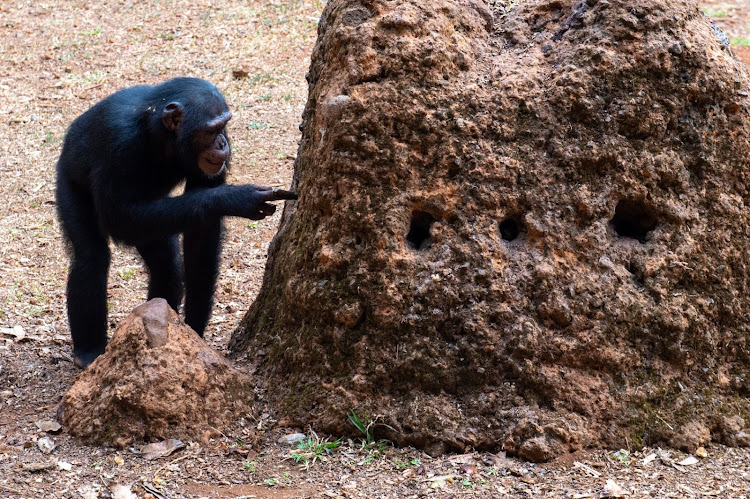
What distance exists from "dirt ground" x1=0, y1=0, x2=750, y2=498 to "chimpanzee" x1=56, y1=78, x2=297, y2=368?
1.46 feet

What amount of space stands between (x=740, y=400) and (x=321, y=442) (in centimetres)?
196

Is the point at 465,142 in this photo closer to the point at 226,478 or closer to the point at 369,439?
the point at 369,439

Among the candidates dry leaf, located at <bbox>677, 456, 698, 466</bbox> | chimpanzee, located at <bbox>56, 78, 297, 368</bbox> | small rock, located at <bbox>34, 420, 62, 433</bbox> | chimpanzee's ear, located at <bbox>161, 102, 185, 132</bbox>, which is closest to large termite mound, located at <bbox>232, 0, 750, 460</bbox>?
dry leaf, located at <bbox>677, 456, 698, 466</bbox>

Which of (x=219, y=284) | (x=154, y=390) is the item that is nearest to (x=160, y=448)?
(x=154, y=390)

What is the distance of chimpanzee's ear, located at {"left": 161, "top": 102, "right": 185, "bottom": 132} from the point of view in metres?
4.57

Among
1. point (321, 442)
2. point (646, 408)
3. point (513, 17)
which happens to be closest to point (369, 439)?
point (321, 442)

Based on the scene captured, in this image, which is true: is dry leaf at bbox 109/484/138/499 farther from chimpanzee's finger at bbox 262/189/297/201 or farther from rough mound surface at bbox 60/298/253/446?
chimpanzee's finger at bbox 262/189/297/201

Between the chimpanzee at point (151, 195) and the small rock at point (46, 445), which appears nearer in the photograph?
the small rock at point (46, 445)

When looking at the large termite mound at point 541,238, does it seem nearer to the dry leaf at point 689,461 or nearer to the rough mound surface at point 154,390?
the dry leaf at point 689,461

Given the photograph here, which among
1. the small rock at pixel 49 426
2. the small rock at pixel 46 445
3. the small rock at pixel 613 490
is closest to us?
the small rock at pixel 613 490

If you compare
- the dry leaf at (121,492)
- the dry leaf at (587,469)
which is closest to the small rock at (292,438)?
the dry leaf at (121,492)

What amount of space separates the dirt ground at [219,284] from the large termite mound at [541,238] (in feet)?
0.62

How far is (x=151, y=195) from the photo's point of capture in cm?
462

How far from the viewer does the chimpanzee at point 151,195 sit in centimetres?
440
